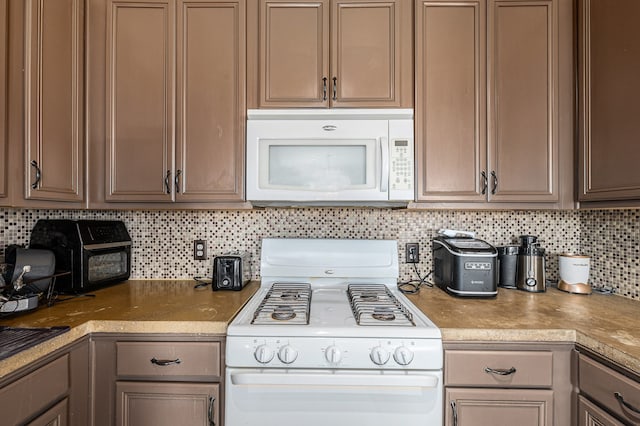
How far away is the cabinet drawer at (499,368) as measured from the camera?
104 cm

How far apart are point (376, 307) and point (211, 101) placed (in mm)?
1227

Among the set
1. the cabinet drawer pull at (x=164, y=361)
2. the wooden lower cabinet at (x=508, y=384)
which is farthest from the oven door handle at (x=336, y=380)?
the cabinet drawer pull at (x=164, y=361)

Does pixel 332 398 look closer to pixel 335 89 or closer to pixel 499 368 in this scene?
pixel 499 368

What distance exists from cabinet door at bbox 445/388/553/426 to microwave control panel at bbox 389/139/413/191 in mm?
845

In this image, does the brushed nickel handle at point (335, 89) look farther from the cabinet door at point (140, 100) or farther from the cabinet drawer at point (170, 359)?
the cabinet drawer at point (170, 359)

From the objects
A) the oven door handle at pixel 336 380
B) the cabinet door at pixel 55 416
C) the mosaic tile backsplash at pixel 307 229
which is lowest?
the cabinet door at pixel 55 416

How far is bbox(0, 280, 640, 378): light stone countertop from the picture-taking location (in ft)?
3.16

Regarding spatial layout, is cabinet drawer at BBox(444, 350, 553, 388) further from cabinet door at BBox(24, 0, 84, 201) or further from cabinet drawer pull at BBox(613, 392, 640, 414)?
cabinet door at BBox(24, 0, 84, 201)

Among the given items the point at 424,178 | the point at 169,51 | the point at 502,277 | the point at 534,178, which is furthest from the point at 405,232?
the point at 169,51

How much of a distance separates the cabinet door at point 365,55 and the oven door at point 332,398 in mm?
1158

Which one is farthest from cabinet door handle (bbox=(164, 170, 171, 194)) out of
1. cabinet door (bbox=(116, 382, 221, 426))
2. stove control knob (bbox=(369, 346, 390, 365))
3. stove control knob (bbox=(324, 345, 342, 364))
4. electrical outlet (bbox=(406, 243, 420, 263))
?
electrical outlet (bbox=(406, 243, 420, 263))

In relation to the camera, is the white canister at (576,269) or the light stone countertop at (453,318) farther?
the white canister at (576,269)

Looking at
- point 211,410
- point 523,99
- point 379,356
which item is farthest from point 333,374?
point 523,99

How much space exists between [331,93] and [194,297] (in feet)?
3.84
